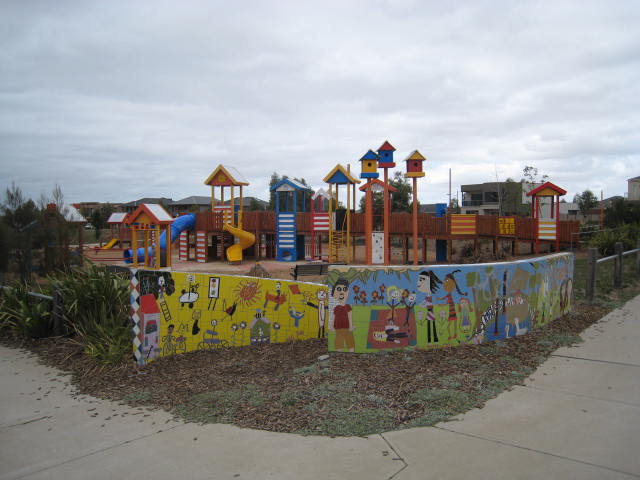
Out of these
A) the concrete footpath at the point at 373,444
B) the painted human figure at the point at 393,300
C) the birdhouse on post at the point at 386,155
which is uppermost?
the birdhouse on post at the point at 386,155

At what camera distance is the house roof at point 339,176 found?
90.1 feet

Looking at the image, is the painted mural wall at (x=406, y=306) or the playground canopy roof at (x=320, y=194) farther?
the playground canopy roof at (x=320, y=194)

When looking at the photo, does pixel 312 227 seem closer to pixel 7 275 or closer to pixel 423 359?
pixel 7 275

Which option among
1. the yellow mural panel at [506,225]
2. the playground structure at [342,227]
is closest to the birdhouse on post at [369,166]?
the playground structure at [342,227]

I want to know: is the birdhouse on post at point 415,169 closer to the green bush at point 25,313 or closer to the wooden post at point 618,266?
the wooden post at point 618,266

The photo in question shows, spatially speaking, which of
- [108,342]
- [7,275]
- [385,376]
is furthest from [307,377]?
[7,275]

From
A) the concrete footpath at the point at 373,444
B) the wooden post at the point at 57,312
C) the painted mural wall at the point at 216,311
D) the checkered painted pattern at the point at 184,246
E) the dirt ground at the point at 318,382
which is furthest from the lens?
the checkered painted pattern at the point at 184,246

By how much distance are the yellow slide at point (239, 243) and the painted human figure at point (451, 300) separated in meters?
22.9

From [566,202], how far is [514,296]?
7766 centimetres

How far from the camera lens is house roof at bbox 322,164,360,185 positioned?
90.1 feet

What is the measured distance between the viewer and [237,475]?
3.74 meters

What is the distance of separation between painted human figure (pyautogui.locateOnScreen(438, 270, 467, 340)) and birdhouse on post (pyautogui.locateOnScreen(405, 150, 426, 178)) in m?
15.6

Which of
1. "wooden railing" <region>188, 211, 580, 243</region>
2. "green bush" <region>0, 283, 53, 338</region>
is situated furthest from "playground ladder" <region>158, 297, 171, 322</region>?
"wooden railing" <region>188, 211, 580, 243</region>

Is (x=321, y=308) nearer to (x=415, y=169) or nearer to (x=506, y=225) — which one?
(x=415, y=169)
